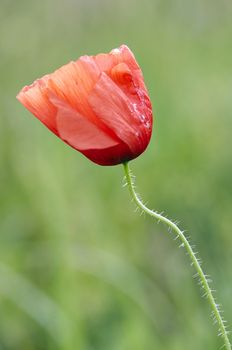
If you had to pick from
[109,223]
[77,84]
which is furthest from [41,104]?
[109,223]

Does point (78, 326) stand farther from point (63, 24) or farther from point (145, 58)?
point (63, 24)

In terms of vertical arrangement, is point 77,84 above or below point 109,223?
above

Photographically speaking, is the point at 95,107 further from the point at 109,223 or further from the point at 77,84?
the point at 109,223

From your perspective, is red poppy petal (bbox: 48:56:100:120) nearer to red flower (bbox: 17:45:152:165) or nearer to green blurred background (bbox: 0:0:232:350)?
red flower (bbox: 17:45:152:165)

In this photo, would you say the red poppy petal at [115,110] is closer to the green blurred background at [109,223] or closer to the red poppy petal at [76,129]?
the red poppy petal at [76,129]

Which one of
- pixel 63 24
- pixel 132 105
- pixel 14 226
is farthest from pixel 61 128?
pixel 63 24

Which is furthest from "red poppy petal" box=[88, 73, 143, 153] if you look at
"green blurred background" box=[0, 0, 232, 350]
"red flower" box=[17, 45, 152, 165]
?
"green blurred background" box=[0, 0, 232, 350]

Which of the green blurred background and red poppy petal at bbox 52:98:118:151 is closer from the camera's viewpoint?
red poppy petal at bbox 52:98:118:151
